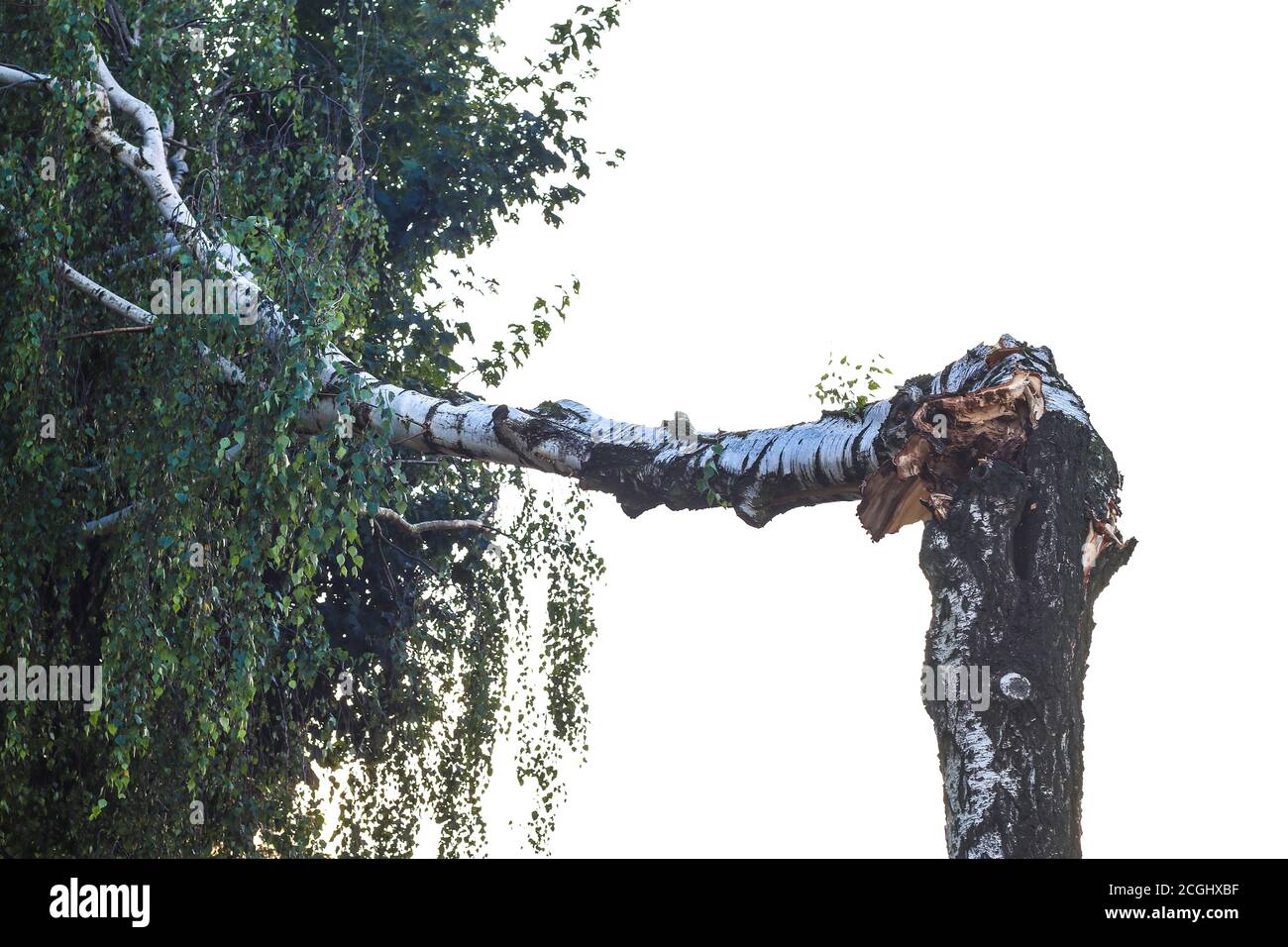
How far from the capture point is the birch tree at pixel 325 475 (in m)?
5.82

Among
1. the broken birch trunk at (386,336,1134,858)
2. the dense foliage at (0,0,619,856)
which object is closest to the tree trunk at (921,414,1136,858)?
the broken birch trunk at (386,336,1134,858)

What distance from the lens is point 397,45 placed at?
35.8 feet

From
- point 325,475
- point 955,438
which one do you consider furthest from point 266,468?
point 955,438

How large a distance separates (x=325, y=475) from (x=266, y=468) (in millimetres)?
1114

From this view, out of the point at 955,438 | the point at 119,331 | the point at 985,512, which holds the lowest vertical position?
the point at 985,512

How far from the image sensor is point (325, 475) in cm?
736

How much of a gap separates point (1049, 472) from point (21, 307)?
17.2ft

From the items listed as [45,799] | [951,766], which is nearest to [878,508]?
[951,766]

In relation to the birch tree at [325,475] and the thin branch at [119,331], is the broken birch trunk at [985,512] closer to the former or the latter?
the birch tree at [325,475]

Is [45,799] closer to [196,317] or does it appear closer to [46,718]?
[46,718]

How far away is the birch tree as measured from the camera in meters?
5.82

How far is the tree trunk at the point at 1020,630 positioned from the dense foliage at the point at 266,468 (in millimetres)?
2489

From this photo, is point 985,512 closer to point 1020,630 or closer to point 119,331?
point 1020,630

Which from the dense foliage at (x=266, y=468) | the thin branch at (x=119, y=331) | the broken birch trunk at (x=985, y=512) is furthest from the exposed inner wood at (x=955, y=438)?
the thin branch at (x=119, y=331)
